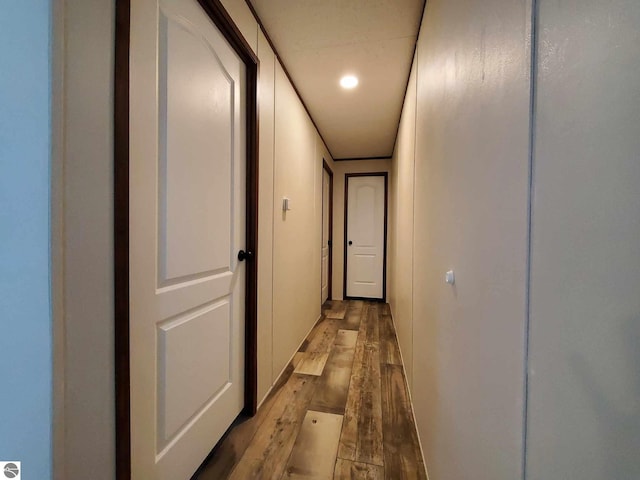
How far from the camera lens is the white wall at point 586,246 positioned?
0.91 ft

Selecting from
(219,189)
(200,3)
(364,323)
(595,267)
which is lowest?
(364,323)

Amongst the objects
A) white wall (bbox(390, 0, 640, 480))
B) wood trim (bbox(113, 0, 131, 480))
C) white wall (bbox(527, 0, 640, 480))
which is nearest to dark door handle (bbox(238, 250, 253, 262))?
wood trim (bbox(113, 0, 131, 480))

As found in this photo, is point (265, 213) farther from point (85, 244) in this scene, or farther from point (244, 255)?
point (85, 244)

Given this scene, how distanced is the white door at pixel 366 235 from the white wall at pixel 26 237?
12.7 ft

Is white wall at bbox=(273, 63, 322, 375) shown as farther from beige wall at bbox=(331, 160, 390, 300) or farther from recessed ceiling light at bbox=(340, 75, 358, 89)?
beige wall at bbox=(331, 160, 390, 300)

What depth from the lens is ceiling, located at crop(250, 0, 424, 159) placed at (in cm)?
147

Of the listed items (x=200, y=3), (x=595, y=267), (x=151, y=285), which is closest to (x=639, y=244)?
(x=595, y=267)

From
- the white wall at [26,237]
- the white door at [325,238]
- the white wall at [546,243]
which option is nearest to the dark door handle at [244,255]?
the white wall at [26,237]

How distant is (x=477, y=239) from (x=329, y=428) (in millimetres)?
1360

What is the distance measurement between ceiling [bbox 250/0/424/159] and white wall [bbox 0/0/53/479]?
4.30 feet

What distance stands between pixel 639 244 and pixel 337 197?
4092 millimetres

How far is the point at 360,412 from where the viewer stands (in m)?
1.58

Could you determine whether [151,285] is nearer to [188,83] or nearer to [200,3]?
[188,83]

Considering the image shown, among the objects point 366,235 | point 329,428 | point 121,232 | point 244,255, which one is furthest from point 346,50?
point 366,235
